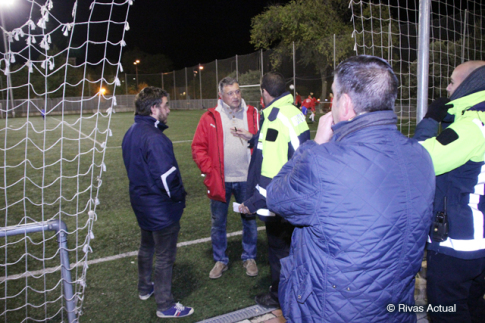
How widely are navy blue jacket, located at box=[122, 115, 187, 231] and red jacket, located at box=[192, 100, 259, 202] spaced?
0.75m

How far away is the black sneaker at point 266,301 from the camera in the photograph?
3.00 metres

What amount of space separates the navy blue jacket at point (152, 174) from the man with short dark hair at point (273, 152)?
628 millimetres

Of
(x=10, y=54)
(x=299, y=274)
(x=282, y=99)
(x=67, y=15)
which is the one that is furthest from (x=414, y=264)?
(x=67, y=15)

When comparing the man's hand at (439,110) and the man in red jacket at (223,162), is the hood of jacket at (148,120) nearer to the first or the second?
the man in red jacket at (223,162)

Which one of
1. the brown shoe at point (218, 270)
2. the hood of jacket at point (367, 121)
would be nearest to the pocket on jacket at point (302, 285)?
the hood of jacket at point (367, 121)

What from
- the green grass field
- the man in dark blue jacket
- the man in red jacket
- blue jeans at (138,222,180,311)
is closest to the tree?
the green grass field

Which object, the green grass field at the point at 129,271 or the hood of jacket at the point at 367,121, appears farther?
the green grass field at the point at 129,271

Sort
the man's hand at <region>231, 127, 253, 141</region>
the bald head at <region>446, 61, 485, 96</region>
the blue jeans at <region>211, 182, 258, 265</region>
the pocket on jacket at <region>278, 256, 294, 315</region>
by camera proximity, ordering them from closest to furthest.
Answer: the pocket on jacket at <region>278, 256, 294, 315</region> → the bald head at <region>446, 61, 485, 96</region> → the man's hand at <region>231, 127, 253, 141</region> → the blue jeans at <region>211, 182, 258, 265</region>

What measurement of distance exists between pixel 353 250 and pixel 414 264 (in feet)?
0.97

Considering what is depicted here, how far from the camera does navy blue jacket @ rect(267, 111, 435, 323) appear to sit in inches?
50.9

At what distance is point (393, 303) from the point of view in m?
1.38

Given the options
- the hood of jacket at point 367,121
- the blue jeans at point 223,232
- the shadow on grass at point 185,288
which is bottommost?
the shadow on grass at point 185,288

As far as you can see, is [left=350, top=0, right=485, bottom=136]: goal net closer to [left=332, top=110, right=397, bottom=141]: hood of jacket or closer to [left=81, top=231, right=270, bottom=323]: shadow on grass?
[left=332, top=110, right=397, bottom=141]: hood of jacket

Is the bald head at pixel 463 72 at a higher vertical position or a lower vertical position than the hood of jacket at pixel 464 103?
higher
